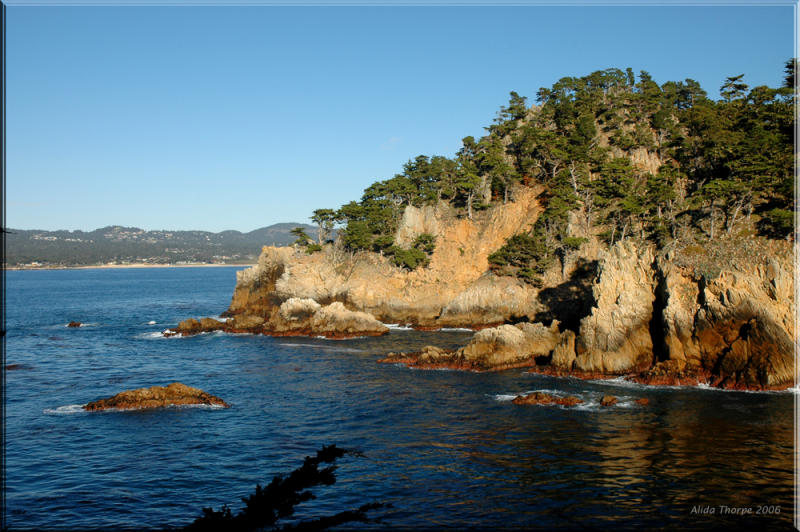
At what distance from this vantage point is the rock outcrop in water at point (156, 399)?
3822 centimetres

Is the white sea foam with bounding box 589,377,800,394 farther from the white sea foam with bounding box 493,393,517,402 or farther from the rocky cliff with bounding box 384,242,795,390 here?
the white sea foam with bounding box 493,393,517,402

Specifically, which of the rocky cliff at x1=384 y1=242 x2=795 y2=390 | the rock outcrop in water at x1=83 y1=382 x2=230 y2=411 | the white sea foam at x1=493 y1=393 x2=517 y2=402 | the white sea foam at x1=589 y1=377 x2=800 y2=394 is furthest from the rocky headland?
the rock outcrop in water at x1=83 y1=382 x2=230 y2=411

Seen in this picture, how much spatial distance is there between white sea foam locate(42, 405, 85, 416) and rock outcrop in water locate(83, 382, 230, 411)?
0.51 m

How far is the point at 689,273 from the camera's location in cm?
4466

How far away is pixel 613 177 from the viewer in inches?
2963


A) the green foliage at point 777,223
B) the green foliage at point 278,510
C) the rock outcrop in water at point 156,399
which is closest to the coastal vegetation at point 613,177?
the green foliage at point 777,223

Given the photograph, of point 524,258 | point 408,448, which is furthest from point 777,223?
point 408,448

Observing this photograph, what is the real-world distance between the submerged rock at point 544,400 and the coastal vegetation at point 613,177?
82.1 feet

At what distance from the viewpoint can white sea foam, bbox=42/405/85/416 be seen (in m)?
37.7

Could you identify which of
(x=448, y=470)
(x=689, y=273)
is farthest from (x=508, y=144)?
(x=448, y=470)

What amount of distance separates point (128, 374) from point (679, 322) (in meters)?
43.1

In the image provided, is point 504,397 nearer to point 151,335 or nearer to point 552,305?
point 552,305

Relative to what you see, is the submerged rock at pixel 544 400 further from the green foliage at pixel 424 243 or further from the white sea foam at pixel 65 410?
the green foliage at pixel 424 243

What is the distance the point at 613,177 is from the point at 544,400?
1795 inches
